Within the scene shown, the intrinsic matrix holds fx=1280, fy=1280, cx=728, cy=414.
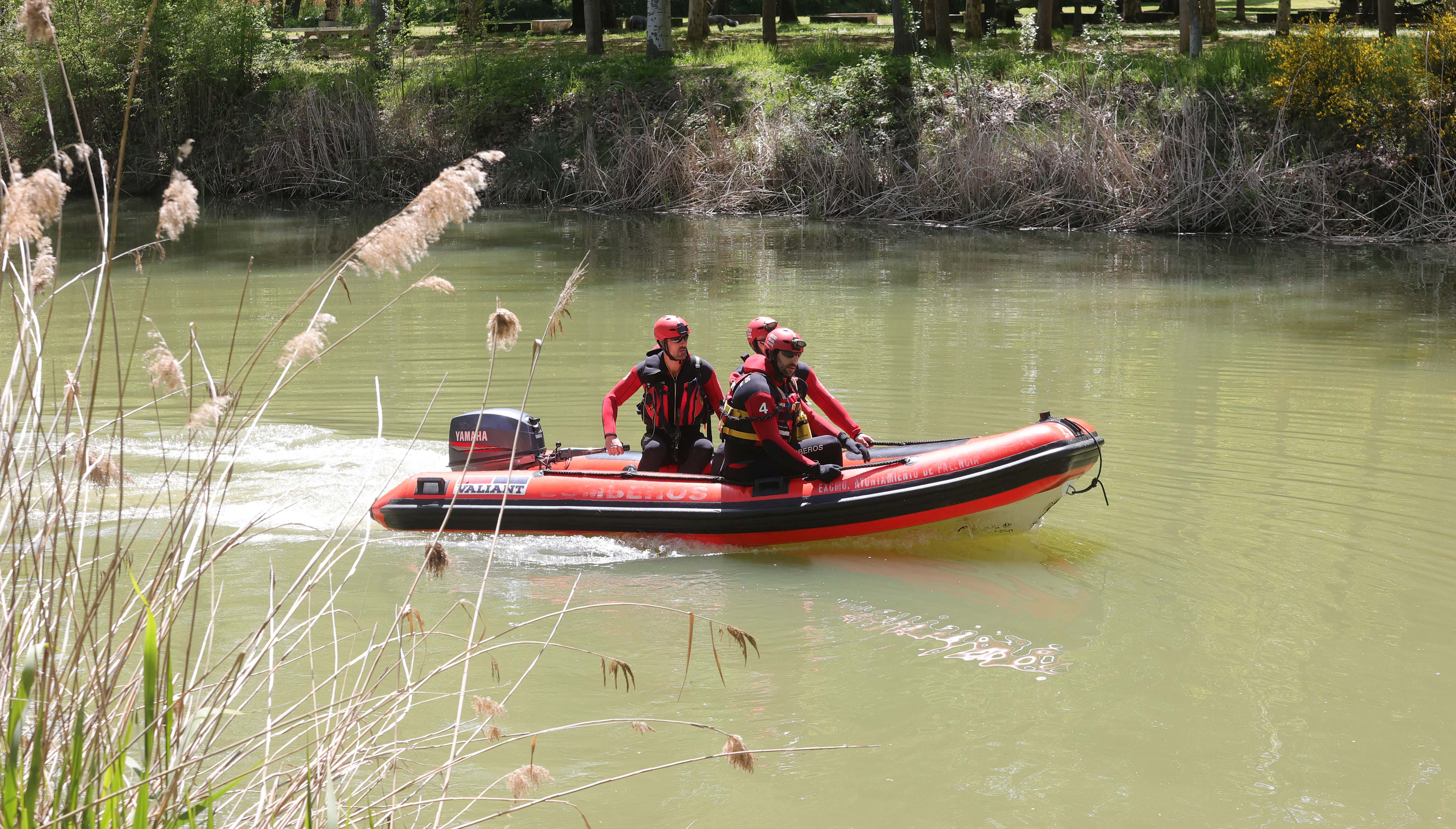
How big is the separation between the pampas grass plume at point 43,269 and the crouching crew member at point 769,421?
4132 millimetres

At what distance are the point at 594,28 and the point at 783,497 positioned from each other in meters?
19.4

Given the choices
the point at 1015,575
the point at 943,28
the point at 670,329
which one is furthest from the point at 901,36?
the point at 1015,575

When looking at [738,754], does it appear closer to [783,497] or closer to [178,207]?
[178,207]

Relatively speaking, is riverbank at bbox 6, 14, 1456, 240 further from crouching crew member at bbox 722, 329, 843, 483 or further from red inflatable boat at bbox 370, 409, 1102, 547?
crouching crew member at bbox 722, 329, 843, 483

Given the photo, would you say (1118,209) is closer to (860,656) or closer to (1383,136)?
(1383,136)

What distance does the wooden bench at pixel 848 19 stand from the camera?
29844mm

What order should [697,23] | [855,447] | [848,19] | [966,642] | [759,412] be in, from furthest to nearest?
[848,19], [697,23], [855,447], [759,412], [966,642]

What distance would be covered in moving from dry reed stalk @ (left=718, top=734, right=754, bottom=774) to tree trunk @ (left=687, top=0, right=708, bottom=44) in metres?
22.9

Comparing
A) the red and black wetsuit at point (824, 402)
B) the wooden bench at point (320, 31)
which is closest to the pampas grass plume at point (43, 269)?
the red and black wetsuit at point (824, 402)

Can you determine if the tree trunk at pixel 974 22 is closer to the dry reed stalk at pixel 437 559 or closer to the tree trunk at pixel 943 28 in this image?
the tree trunk at pixel 943 28

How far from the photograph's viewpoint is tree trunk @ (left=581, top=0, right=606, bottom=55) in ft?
78.3

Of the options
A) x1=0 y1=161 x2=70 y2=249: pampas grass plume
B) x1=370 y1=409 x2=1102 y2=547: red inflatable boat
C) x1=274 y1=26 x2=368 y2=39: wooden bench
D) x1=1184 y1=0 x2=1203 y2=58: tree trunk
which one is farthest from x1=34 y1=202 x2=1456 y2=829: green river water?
x1=274 y1=26 x2=368 y2=39: wooden bench

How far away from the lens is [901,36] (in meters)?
21.5

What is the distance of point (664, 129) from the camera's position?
818 inches
